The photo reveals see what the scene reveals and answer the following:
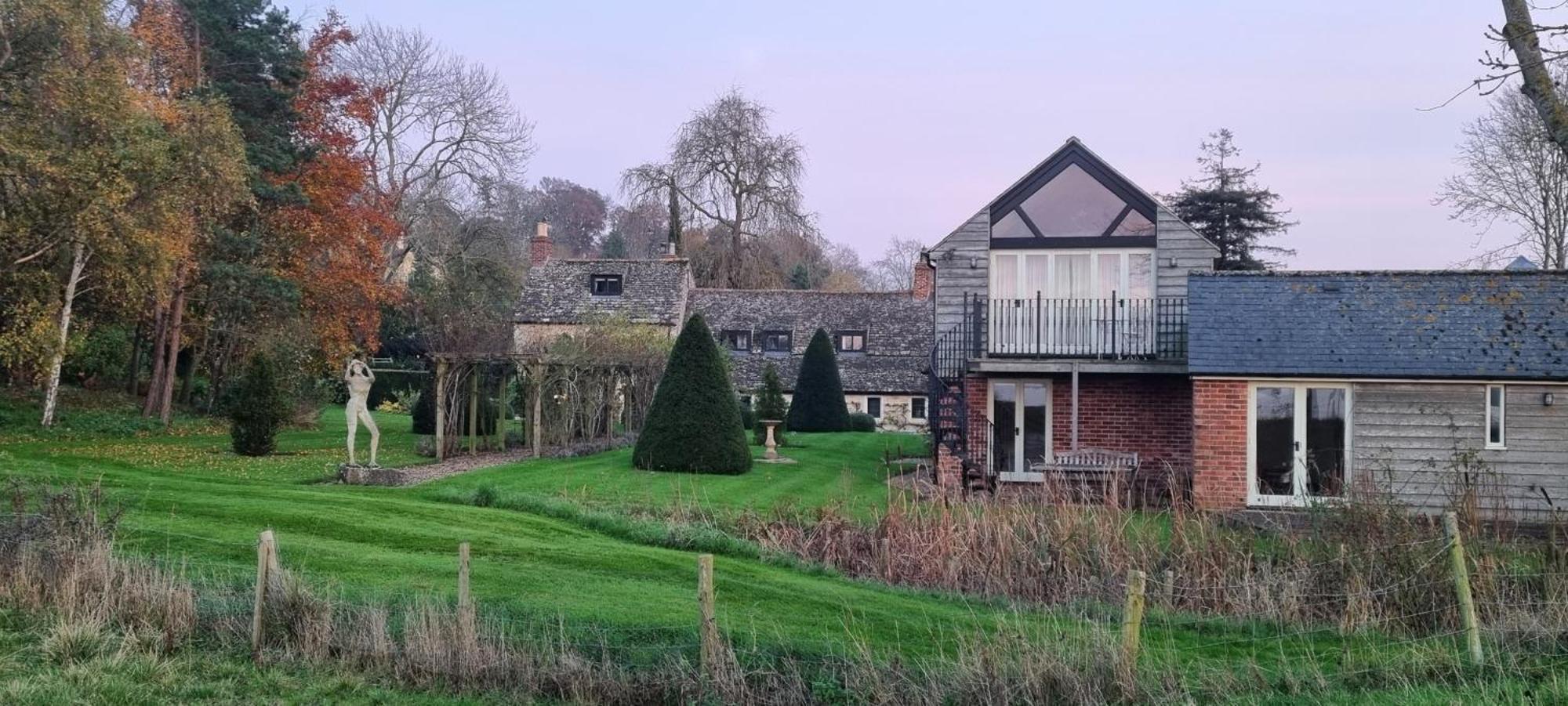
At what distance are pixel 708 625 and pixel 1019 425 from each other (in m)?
13.7

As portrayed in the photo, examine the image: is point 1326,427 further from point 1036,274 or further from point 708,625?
point 708,625

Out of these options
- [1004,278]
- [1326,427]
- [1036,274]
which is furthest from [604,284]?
[1326,427]

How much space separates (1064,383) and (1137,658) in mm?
13022

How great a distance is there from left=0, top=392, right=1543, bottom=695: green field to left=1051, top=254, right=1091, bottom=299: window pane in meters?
4.76

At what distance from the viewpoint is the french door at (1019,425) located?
1986 cm

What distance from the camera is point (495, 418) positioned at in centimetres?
2688

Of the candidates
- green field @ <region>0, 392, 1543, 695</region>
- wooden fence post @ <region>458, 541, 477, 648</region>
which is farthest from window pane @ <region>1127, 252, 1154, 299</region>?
wooden fence post @ <region>458, 541, 477, 648</region>

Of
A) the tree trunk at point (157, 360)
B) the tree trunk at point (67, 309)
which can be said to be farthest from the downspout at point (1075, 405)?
the tree trunk at point (157, 360)

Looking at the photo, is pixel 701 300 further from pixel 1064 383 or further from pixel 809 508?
pixel 809 508

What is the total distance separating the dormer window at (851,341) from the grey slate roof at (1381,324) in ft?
74.5

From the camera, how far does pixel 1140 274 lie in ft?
63.9

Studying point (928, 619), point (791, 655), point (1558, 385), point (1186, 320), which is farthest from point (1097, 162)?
point (791, 655)

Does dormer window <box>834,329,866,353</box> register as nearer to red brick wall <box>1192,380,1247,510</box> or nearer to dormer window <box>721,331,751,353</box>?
dormer window <box>721,331,751,353</box>

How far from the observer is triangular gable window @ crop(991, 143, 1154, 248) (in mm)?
19453
